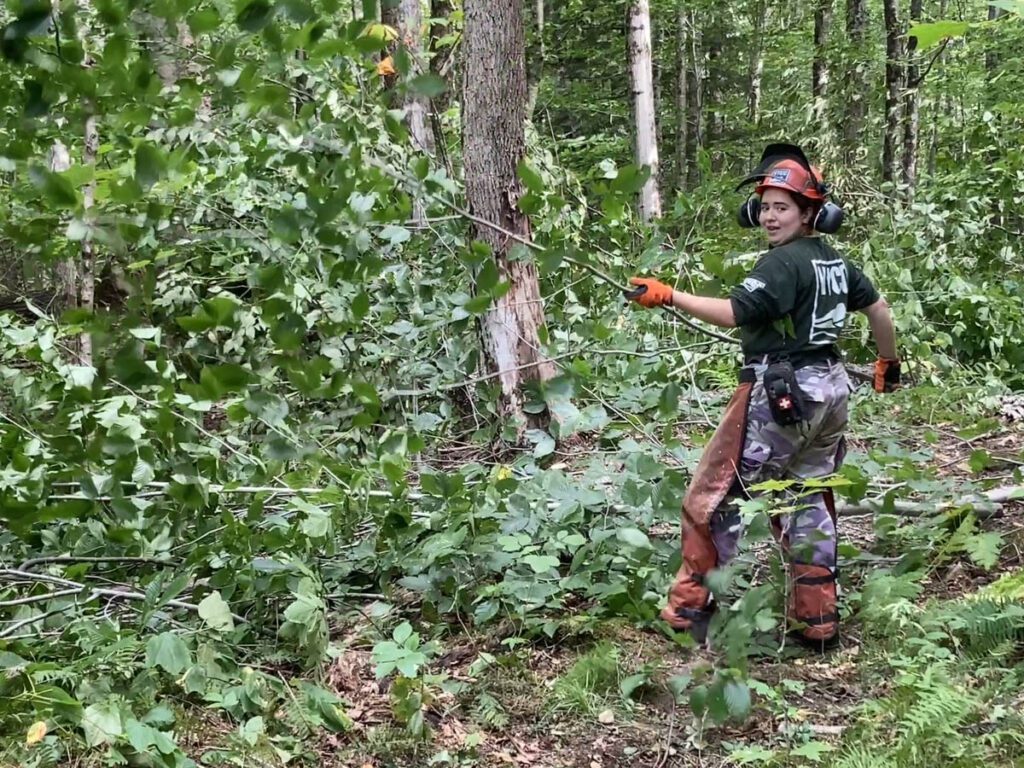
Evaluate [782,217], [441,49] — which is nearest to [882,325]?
[782,217]

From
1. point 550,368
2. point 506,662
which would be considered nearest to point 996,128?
point 550,368

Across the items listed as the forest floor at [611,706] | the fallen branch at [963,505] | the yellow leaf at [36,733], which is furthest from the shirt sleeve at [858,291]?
the yellow leaf at [36,733]

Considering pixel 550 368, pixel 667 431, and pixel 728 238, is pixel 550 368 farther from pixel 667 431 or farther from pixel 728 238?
pixel 728 238

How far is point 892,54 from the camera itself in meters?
10.2

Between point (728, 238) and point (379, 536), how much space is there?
870cm

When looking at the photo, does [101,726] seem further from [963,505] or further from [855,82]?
[855,82]

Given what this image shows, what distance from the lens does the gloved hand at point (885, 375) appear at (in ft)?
12.3

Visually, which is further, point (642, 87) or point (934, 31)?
point (642, 87)

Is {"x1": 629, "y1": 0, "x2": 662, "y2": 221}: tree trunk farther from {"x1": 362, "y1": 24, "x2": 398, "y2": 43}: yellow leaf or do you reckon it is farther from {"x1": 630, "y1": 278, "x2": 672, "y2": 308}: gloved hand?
{"x1": 630, "y1": 278, "x2": 672, "y2": 308}: gloved hand

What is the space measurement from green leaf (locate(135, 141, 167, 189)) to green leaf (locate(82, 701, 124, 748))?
5.65ft

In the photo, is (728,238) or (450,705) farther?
(728,238)

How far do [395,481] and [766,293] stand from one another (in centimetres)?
158

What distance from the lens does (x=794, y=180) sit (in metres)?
3.19

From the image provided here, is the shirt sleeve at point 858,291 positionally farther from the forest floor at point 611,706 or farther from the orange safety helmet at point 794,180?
the forest floor at point 611,706
